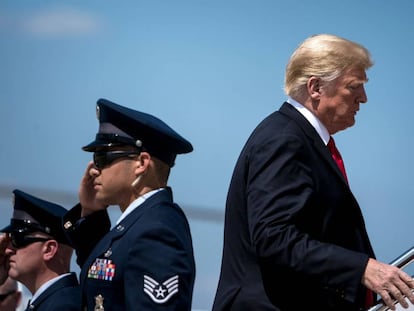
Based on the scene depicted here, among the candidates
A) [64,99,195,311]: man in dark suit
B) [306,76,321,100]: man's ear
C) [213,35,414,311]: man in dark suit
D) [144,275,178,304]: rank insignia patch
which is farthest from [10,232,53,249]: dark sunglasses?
[306,76,321,100]: man's ear

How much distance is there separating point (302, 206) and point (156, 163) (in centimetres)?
52

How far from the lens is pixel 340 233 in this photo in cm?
321

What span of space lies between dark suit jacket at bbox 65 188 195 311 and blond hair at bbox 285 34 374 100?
544 millimetres

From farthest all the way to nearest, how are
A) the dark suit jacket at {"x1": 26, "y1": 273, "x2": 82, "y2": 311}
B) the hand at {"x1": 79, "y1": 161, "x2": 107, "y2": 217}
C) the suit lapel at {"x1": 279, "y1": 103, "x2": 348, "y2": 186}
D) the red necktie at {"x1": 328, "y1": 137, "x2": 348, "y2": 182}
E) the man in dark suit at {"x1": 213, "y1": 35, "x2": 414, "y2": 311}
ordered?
the dark suit jacket at {"x1": 26, "y1": 273, "x2": 82, "y2": 311}, the hand at {"x1": 79, "y1": 161, "x2": 107, "y2": 217}, the red necktie at {"x1": 328, "y1": 137, "x2": 348, "y2": 182}, the suit lapel at {"x1": 279, "y1": 103, "x2": 348, "y2": 186}, the man in dark suit at {"x1": 213, "y1": 35, "x2": 414, "y2": 311}

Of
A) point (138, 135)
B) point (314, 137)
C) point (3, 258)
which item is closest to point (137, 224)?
point (138, 135)

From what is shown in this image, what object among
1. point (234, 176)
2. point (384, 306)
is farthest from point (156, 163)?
point (384, 306)

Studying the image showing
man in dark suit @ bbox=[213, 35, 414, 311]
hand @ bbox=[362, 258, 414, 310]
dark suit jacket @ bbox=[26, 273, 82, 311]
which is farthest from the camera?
dark suit jacket @ bbox=[26, 273, 82, 311]

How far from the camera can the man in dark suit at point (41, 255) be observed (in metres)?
3.92

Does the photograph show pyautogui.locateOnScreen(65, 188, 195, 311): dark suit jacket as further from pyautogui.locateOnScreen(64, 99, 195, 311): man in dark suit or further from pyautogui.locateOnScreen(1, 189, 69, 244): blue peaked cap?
pyautogui.locateOnScreen(1, 189, 69, 244): blue peaked cap

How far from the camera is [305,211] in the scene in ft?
10.2

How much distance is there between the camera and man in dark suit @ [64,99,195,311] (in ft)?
9.87

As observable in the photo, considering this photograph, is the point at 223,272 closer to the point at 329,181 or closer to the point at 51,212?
the point at 329,181

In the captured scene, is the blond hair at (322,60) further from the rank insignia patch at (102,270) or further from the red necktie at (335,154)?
the rank insignia patch at (102,270)

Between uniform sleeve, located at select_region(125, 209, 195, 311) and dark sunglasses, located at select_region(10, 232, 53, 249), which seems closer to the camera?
uniform sleeve, located at select_region(125, 209, 195, 311)
